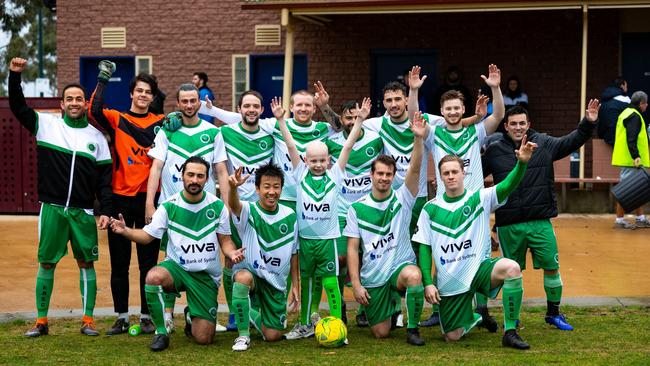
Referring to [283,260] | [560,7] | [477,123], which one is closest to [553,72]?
[560,7]

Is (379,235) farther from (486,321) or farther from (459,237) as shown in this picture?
(486,321)

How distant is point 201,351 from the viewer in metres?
8.12

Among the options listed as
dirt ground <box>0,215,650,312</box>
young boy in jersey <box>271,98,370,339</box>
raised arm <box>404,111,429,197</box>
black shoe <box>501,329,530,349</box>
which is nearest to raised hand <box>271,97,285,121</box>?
young boy in jersey <box>271,98,370,339</box>

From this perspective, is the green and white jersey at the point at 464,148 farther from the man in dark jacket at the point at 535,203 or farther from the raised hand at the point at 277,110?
the raised hand at the point at 277,110

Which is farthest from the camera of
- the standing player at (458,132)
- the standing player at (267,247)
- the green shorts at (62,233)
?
the standing player at (458,132)

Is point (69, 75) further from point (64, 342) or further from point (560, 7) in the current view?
point (64, 342)

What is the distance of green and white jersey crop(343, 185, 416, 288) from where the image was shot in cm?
865

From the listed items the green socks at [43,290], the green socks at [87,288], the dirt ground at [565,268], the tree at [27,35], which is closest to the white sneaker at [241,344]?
the green socks at [87,288]

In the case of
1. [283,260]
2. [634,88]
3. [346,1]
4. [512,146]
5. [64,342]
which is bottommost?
[64,342]

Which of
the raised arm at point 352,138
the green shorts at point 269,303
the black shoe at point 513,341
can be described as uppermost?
the raised arm at point 352,138

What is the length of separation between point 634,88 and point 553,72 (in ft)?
4.70

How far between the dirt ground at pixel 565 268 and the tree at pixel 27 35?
86.2ft

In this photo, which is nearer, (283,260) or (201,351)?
(201,351)

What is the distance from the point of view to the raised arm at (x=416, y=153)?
866cm
